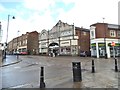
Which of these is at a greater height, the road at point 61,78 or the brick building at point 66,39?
the brick building at point 66,39

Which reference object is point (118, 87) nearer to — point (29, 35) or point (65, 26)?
point (65, 26)

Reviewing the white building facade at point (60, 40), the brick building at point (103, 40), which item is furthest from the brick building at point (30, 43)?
the brick building at point (103, 40)

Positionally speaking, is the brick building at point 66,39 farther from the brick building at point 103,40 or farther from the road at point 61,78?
the road at point 61,78

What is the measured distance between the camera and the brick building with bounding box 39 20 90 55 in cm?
5721

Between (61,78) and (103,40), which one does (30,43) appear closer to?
(103,40)

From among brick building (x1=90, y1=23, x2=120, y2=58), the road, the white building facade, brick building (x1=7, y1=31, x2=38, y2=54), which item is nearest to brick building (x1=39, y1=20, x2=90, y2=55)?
the white building facade

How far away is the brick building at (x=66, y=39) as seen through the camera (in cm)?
5721

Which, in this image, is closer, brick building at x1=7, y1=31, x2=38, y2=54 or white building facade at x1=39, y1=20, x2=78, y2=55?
white building facade at x1=39, y1=20, x2=78, y2=55

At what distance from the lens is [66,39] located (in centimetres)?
5991

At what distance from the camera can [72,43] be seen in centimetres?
5747

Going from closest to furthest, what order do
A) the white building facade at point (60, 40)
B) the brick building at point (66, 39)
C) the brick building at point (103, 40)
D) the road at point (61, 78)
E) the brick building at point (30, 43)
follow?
the road at point (61, 78)
the brick building at point (103, 40)
the brick building at point (66, 39)
the white building facade at point (60, 40)
the brick building at point (30, 43)

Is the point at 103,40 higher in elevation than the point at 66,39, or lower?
lower

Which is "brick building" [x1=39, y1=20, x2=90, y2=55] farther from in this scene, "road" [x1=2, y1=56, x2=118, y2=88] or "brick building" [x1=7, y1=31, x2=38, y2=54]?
"road" [x1=2, y1=56, x2=118, y2=88]

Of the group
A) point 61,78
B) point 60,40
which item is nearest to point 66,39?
point 60,40
